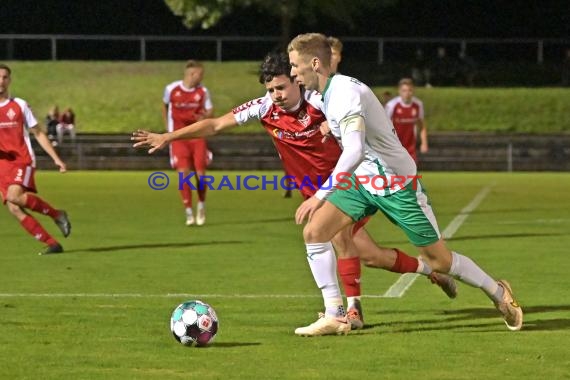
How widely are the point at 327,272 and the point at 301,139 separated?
1079mm

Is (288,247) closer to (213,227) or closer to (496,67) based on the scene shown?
(213,227)

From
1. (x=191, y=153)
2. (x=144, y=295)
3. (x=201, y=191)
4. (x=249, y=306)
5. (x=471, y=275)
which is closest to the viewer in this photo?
(x=471, y=275)

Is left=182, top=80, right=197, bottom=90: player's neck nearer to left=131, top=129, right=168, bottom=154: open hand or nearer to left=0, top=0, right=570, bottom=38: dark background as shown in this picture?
left=131, top=129, right=168, bottom=154: open hand

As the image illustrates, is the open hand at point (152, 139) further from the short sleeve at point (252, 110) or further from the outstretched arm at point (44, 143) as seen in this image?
the outstretched arm at point (44, 143)

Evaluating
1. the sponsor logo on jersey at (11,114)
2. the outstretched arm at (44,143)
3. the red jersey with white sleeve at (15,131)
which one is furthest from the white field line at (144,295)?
the sponsor logo on jersey at (11,114)

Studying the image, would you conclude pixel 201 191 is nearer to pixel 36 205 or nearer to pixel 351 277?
pixel 36 205

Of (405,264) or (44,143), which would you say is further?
(44,143)

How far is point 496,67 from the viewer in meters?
48.5

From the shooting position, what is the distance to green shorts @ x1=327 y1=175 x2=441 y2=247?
875 centimetres

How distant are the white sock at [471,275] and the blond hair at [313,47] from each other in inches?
60.4

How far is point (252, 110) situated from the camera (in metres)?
9.23

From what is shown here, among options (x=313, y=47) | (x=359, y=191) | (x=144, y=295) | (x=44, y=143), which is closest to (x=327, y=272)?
(x=359, y=191)

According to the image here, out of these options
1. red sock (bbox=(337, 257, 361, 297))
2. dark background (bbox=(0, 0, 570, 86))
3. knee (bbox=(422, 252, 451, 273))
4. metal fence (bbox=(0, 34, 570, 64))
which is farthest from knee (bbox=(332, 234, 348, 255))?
dark background (bbox=(0, 0, 570, 86))

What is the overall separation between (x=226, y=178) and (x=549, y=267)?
19.4 metres
